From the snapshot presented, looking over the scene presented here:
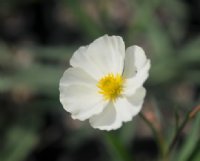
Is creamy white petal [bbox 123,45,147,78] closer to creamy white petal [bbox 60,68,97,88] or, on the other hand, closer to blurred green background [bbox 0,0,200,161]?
creamy white petal [bbox 60,68,97,88]

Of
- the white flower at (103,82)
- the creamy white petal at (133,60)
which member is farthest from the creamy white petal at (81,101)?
the creamy white petal at (133,60)

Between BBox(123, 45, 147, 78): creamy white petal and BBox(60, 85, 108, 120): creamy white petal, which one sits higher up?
BBox(123, 45, 147, 78): creamy white petal

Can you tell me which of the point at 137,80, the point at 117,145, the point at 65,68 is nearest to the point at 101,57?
the point at 137,80

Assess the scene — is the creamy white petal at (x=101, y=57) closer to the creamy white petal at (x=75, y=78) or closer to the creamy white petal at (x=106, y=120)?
the creamy white petal at (x=75, y=78)

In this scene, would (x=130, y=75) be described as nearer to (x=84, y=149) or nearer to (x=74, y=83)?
(x=74, y=83)

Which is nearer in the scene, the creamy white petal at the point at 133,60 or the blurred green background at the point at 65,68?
the creamy white petal at the point at 133,60

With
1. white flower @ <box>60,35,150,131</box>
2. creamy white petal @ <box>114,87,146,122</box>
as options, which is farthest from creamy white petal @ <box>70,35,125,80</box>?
creamy white petal @ <box>114,87,146,122</box>

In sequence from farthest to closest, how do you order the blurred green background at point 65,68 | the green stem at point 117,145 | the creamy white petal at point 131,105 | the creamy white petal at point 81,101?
1. the blurred green background at point 65,68
2. the green stem at point 117,145
3. the creamy white petal at point 81,101
4. the creamy white petal at point 131,105
